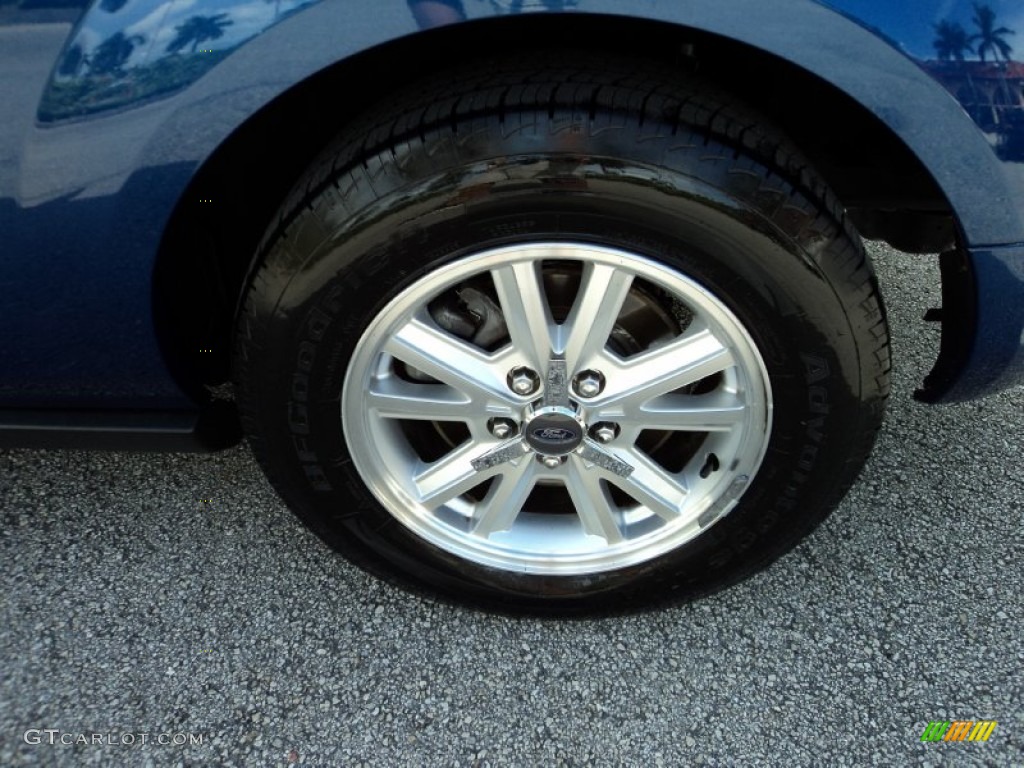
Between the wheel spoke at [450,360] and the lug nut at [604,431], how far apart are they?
19 centimetres

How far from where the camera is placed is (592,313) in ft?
4.75

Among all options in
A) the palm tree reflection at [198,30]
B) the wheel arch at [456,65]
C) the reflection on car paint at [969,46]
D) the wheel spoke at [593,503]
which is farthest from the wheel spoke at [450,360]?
the reflection on car paint at [969,46]

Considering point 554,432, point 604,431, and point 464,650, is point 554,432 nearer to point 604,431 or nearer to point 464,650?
point 604,431

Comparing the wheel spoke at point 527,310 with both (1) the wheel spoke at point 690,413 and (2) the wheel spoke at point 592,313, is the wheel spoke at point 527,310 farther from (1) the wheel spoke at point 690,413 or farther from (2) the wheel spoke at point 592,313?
(1) the wheel spoke at point 690,413

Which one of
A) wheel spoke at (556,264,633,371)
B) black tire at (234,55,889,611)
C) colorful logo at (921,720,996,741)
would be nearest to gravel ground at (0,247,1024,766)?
colorful logo at (921,720,996,741)

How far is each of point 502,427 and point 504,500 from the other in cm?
18

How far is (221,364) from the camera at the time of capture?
5.88ft

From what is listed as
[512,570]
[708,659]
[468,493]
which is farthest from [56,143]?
[708,659]

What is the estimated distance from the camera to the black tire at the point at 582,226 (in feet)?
4.27

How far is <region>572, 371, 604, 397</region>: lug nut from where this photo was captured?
1517 millimetres

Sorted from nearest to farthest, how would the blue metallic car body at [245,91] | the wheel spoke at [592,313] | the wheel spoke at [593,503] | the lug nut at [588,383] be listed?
the blue metallic car body at [245,91]
the wheel spoke at [592,313]
the lug nut at [588,383]
the wheel spoke at [593,503]

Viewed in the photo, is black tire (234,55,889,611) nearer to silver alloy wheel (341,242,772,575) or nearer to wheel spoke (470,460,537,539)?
silver alloy wheel (341,242,772,575)

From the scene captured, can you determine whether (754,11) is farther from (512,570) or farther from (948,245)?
(512,570)

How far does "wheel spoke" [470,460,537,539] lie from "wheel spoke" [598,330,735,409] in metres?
0.23
